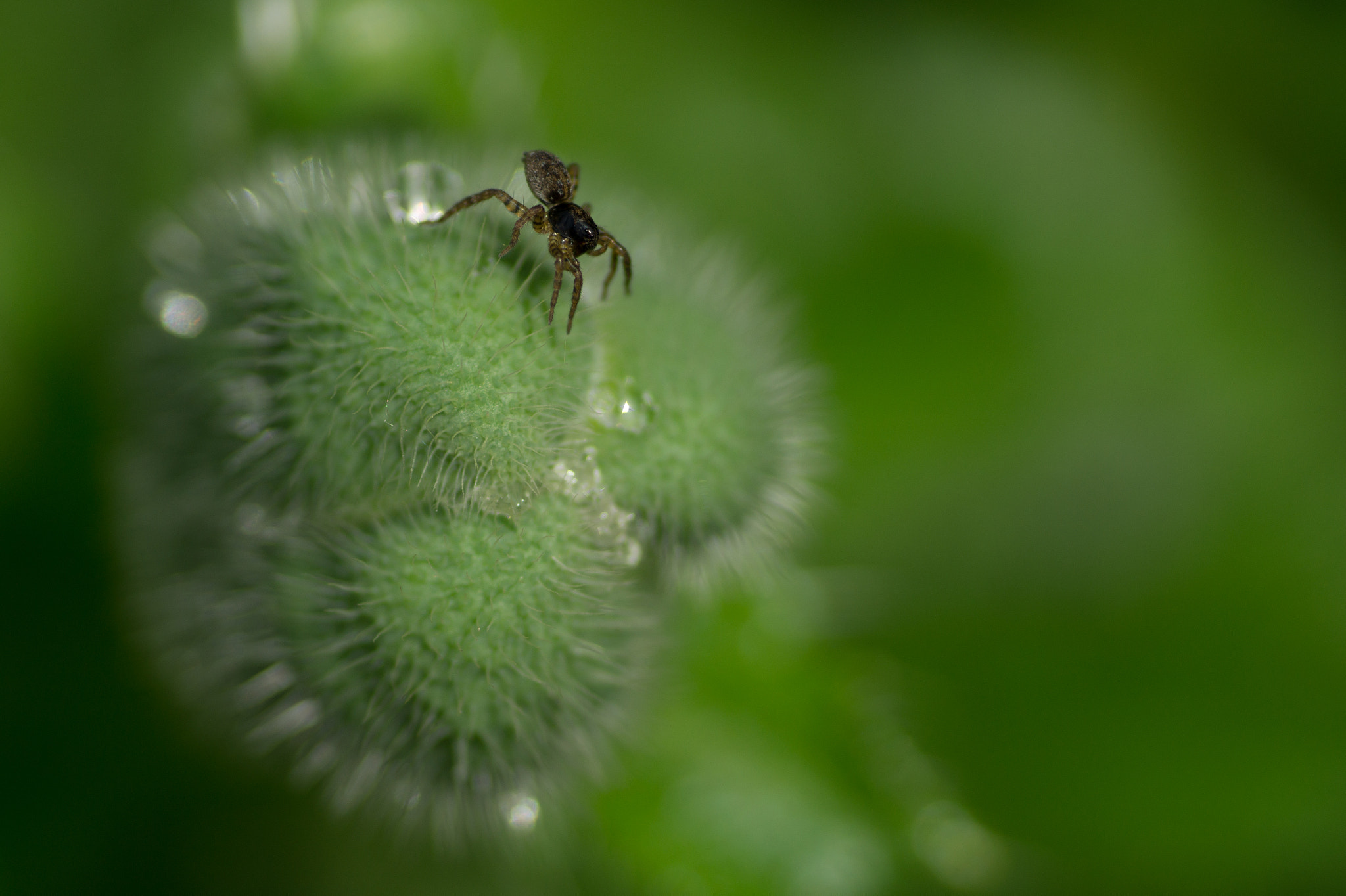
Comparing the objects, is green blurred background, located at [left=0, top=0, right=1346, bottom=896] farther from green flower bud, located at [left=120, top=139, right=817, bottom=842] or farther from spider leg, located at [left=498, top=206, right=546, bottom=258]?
spider leg, located at [left=498, top=206, right=546, bottom=258]

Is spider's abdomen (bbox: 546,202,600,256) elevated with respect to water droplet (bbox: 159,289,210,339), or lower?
elevated

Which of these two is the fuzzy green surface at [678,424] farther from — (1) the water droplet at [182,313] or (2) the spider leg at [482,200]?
(1) the water droplet at [182,313]

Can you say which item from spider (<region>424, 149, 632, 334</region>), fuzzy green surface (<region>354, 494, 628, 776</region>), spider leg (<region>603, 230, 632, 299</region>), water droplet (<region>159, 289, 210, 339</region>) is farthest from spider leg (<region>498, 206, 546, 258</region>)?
water droplet (<region>159, 289, 210, 339</region>)

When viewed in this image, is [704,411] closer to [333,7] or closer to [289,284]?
[289,284]

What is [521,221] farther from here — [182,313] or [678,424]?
[182,313]

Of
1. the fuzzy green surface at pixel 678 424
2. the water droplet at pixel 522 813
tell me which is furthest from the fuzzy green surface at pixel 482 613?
the water droplet at pixel 522 813
